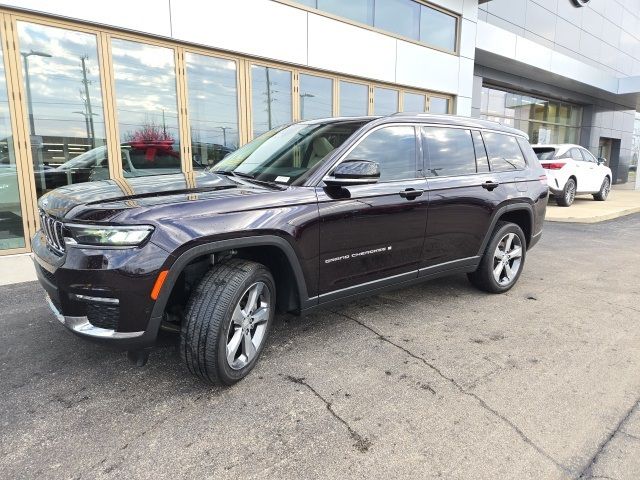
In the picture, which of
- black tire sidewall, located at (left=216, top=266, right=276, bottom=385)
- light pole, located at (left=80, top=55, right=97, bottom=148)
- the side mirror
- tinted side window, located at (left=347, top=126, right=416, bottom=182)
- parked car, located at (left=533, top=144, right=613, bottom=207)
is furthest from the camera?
parked car, located at (left=533, top=144, right=613, bottom=207)

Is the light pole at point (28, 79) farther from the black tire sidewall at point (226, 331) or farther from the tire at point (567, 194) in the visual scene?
the tire at point (567, 194)

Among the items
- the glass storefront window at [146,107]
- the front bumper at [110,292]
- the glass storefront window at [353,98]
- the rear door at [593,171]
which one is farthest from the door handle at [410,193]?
the rear door at [593,171]

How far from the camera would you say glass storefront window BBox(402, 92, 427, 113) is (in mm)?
11664

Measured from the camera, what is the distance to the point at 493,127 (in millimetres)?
4656

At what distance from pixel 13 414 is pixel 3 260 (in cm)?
433

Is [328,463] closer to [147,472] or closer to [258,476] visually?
[258,476]

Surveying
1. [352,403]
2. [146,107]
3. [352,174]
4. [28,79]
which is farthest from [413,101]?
[352,403]

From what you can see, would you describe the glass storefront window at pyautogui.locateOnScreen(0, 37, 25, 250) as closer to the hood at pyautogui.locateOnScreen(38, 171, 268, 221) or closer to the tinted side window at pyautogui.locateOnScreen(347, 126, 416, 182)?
the hood at pyautogui.locateOnScreen(38, 171, 268, 221)

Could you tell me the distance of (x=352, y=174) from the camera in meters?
3.08

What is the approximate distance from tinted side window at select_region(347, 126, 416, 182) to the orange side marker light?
5.24 feet

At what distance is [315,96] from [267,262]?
24.1 ft

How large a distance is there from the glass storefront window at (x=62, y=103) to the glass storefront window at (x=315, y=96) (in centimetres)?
408

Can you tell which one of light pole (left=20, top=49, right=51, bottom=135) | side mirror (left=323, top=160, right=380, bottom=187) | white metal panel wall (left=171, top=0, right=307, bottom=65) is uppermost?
white metal panel wall (left=171, top=0, right=307, bottom=65)

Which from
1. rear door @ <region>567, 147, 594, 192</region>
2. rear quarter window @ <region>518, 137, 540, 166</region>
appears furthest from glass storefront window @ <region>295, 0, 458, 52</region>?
rear quarter window @ <region>518, 137, 540, 166</region>
